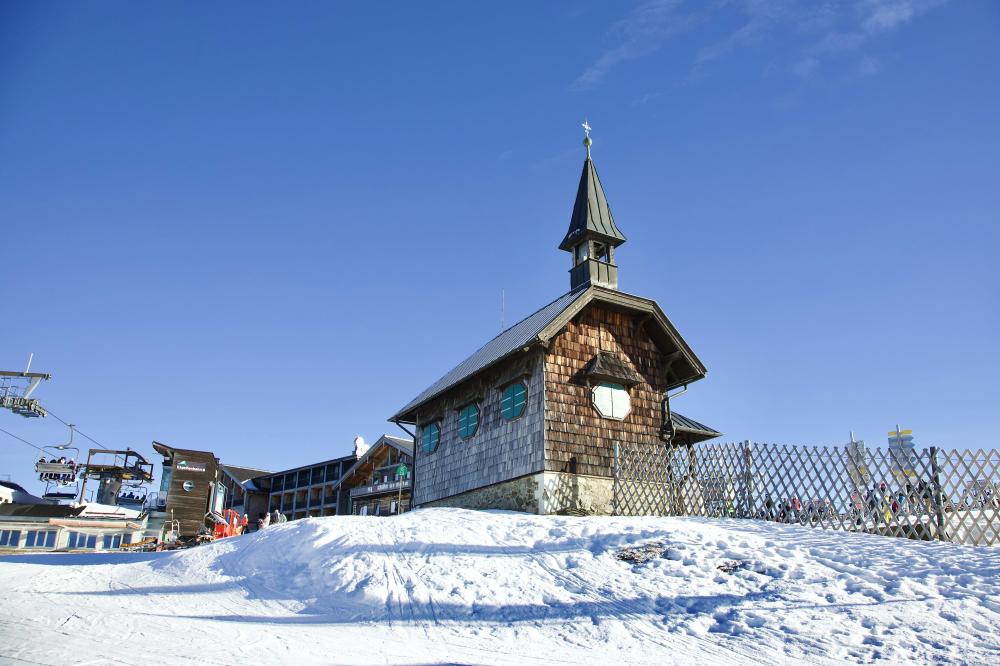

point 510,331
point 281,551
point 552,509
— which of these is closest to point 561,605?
point 281,551

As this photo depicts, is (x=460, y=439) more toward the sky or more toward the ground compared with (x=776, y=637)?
more toward the sky

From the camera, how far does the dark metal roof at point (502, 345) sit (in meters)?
19.3

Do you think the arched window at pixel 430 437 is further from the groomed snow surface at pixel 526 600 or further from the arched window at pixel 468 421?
the groomed snow surface at pixel 526 600

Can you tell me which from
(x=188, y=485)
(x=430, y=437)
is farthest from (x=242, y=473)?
(x=430, y=437)

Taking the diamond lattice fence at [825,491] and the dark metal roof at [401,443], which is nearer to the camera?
the diamond lattice fence at [825,491]

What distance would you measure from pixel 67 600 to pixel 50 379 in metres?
35.7

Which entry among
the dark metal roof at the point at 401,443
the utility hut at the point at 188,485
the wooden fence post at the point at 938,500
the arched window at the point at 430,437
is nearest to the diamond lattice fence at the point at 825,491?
the wooden fence post at the point at 938,500

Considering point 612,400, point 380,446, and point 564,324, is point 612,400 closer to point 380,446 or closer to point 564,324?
point 564,324

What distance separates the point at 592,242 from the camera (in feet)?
72.8

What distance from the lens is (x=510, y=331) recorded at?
24281 mm

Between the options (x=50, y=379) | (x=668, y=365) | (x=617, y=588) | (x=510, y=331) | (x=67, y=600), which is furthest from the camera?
(x=50, y=379)

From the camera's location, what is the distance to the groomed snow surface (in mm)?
7773

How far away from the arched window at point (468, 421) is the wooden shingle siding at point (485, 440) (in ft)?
0.62

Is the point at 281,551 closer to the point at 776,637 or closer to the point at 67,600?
the point at 67,600
